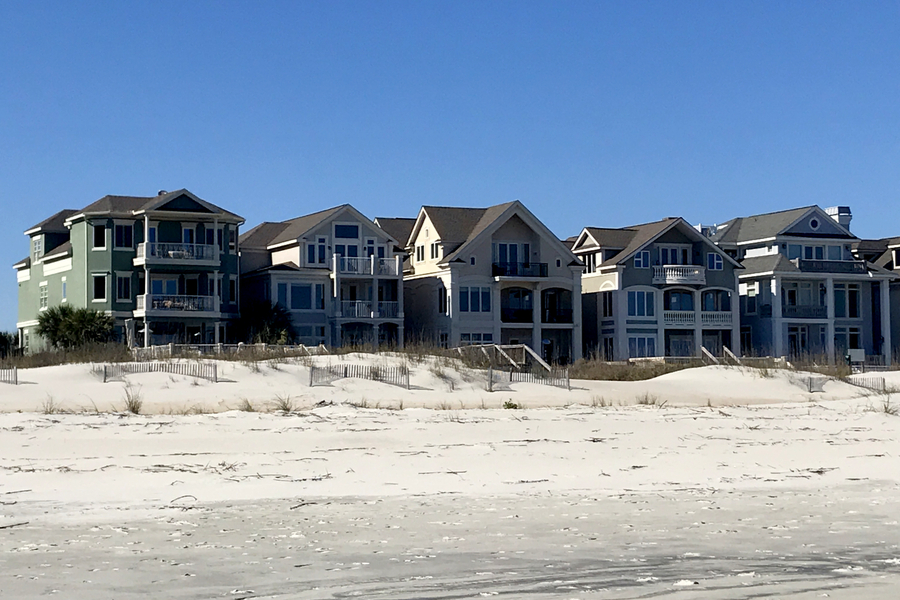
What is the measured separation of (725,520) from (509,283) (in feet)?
147

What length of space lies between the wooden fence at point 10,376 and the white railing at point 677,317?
129 ft

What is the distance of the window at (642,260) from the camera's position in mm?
62688

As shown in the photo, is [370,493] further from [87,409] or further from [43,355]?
[43,355]

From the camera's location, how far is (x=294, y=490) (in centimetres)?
1691

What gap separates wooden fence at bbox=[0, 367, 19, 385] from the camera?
96.2 feet

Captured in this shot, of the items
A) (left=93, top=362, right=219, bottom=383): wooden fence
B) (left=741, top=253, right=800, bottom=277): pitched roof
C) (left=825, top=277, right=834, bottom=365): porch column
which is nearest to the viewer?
(left=93, top=362, right=219, bottom=383): wooden fence

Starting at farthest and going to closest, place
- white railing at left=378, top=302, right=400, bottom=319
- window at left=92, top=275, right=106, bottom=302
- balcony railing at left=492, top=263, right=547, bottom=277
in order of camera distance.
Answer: balcony railing at left=492, top=263, right=547, bottom=277 → white railing at left=378, top=302, right=400, bottom=319 → window at left=92, top=275, right=106, bottom=302

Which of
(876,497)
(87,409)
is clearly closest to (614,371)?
(87,409)

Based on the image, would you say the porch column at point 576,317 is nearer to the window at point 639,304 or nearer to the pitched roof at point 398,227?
the window at point 639,304

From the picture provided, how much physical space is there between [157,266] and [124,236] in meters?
2.44

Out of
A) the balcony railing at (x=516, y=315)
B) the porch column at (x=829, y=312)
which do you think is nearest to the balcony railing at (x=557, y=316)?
the balcony railing at (x=516, y=315)

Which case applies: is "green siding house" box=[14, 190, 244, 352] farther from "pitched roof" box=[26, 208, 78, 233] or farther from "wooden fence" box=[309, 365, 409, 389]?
"wooden fence" box=[309, 365, 409, 389]

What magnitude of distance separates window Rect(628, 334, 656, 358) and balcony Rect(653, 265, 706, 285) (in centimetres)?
303

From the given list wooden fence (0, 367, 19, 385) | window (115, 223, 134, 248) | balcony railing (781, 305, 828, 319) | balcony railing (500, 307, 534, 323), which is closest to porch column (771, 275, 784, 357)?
balcony railing (781, 305, 828, 319)
